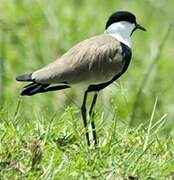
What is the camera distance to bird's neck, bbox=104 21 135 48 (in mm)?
6426

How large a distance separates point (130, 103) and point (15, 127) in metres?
3.97

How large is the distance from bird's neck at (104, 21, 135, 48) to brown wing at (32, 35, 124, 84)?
0.05 metres

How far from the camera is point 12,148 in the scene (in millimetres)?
5730

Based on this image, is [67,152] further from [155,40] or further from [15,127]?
[155,40]

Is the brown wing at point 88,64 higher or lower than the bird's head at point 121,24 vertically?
lower

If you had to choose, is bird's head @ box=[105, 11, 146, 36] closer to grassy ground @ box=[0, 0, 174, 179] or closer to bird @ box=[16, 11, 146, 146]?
bird @ box=[16, 11, 146, 146]

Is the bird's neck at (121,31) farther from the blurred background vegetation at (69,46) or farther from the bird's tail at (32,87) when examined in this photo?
the blurred background vegetation at (69,46)

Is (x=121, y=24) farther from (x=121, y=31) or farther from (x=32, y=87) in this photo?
(x=32, y=87)

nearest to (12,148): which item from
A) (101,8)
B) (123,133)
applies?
(123,133)

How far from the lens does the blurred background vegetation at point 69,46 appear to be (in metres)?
9.71

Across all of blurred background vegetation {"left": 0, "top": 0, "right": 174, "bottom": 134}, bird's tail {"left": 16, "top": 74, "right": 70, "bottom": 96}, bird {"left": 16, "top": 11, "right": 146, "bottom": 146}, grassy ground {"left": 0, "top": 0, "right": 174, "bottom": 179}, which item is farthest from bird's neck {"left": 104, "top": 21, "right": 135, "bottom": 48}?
blurred background vegetation {"left": 0, "top": 0, "right": 174, "bottom": 134}

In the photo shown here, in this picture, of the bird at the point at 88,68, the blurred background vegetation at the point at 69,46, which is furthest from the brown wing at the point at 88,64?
the blurred background vegetation at the point at 69,46

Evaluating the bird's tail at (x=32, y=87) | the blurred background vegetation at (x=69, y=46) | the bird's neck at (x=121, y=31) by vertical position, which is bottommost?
the blurred background vegetation at (x=69, y=46)

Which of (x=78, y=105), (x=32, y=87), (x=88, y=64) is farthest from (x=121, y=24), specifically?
(x=78, y=105)
